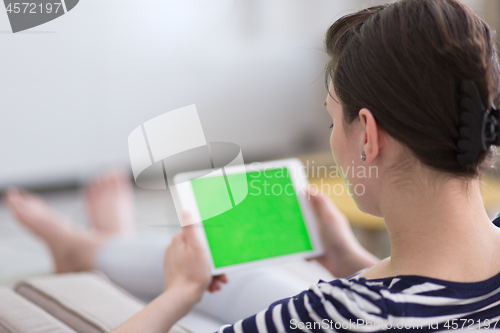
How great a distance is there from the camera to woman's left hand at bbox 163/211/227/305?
59cm

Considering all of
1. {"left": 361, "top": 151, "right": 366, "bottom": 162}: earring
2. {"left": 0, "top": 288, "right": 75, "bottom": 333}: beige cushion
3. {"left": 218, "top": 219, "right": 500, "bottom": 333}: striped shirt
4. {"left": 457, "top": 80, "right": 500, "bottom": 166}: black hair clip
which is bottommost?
{"left": 0, "top": 288, "right": 75, "bottom": 333}: beige cushion

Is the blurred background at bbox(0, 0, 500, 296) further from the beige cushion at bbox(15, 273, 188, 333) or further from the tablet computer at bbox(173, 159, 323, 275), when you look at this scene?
the beige cushion at bbox(15, 273, 188, 333)

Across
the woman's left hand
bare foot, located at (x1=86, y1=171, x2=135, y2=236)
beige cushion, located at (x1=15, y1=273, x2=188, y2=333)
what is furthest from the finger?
bare foot, located at (x1=86, y1=171, x2=135, y2=236)

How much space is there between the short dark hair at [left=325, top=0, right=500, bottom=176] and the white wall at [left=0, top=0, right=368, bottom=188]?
1.18 m

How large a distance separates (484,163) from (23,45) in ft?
3.68

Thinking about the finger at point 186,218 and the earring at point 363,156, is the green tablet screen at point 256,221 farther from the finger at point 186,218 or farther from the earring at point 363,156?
the earring at point 363,156

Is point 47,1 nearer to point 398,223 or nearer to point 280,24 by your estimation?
point 398,223

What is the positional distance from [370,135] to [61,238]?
41.3 inches

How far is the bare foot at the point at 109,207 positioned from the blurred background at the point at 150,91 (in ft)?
0.93

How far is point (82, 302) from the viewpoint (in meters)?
0.64

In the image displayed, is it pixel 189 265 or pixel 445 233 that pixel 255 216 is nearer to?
pixel 189 265

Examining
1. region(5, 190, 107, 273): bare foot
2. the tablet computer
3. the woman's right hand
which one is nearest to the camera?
the tablet computer

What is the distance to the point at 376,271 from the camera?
46 centimetres

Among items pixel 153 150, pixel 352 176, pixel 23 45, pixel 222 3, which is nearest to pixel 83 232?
pixel 23 45
